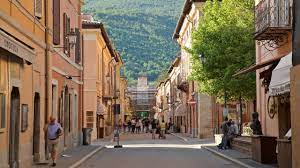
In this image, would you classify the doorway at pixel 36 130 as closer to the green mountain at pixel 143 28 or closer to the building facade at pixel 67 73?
the building facade at pixel 67 73

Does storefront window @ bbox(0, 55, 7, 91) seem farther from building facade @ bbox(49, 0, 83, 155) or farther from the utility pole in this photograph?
the utility pole

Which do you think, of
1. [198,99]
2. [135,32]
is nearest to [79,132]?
[198,99]

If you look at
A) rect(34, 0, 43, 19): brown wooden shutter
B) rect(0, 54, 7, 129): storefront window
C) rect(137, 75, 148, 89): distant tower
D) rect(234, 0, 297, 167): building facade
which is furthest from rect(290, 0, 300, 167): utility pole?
rect(137, 75, 148, 89): distant tower

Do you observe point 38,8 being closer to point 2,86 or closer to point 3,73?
point 3,73

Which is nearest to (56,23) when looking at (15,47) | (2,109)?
(2,109)

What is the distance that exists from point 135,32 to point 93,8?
648 inches

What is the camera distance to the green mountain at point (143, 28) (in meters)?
161

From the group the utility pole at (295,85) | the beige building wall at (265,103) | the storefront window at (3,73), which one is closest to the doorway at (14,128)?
the storefront window at (3,73)

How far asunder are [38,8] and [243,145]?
36.4ft

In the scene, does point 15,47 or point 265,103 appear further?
point 265,103

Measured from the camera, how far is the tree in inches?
1356

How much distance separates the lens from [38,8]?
22141 mm

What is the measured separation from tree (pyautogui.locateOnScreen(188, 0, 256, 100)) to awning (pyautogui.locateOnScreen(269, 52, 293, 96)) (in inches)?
733

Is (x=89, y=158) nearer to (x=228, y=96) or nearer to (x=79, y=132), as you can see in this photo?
(x=79, y=132)
